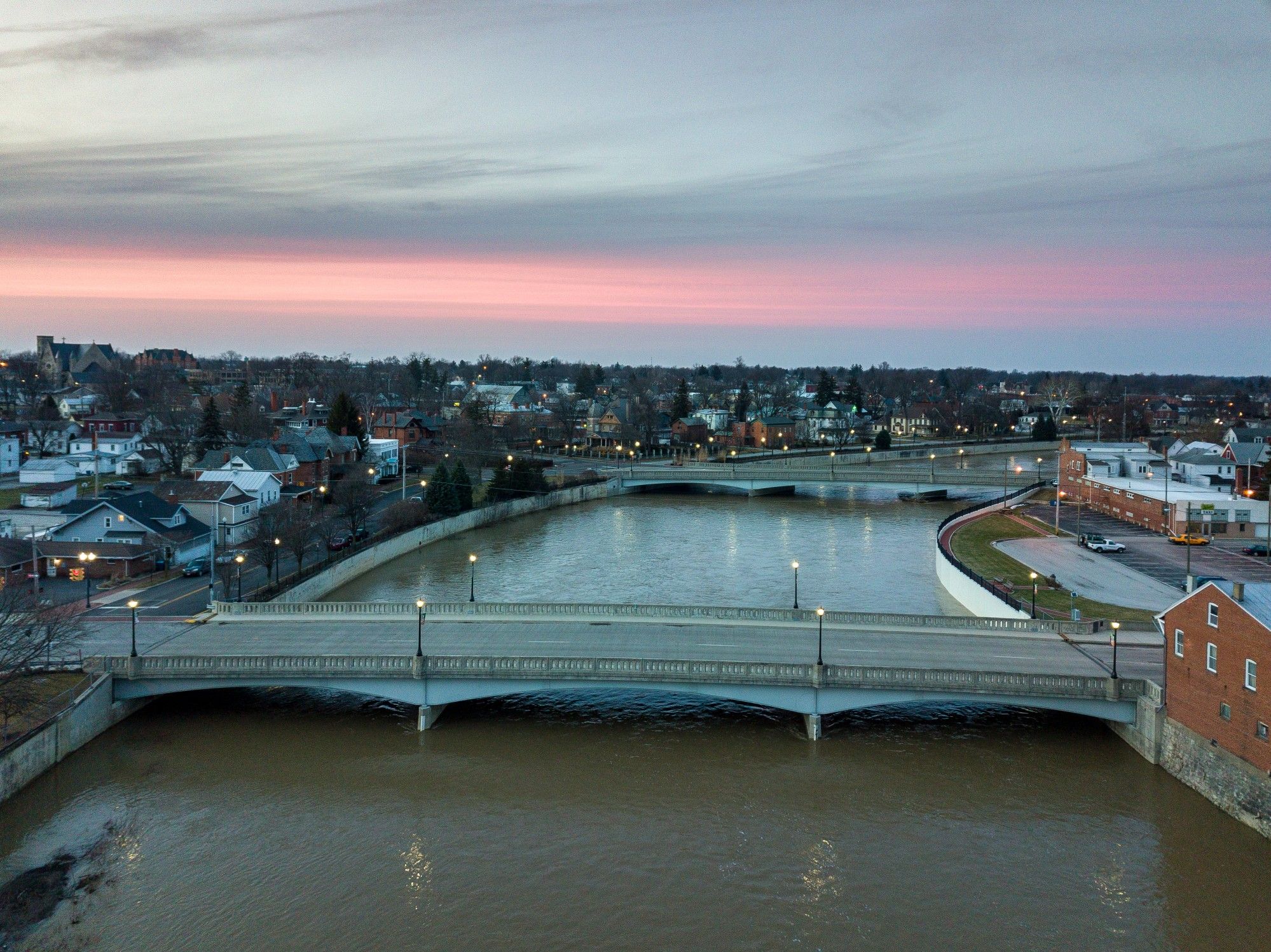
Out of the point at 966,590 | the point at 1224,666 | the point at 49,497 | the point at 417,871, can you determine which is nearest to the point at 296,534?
the point at 49,497

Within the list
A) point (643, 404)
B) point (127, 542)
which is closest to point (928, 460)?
point (643, 404)

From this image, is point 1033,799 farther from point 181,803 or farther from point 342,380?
point 342,380

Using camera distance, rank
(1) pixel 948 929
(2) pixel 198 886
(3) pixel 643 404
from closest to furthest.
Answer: (1) pixel 948 929 < (2) pixel 198 886 < (3) pixel 643 404

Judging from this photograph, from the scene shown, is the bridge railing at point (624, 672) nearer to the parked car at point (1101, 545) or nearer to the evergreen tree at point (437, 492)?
the parked car at point (1101, 545)

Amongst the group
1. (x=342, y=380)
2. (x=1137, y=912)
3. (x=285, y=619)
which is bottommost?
(x=1137, y=912)

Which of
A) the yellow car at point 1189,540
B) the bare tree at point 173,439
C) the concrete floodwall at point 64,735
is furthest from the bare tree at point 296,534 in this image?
the yellow car at point 1189,540

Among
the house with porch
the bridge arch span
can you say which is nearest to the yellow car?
the bridge arch span

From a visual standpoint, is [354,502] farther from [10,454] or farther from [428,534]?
[10,454]
